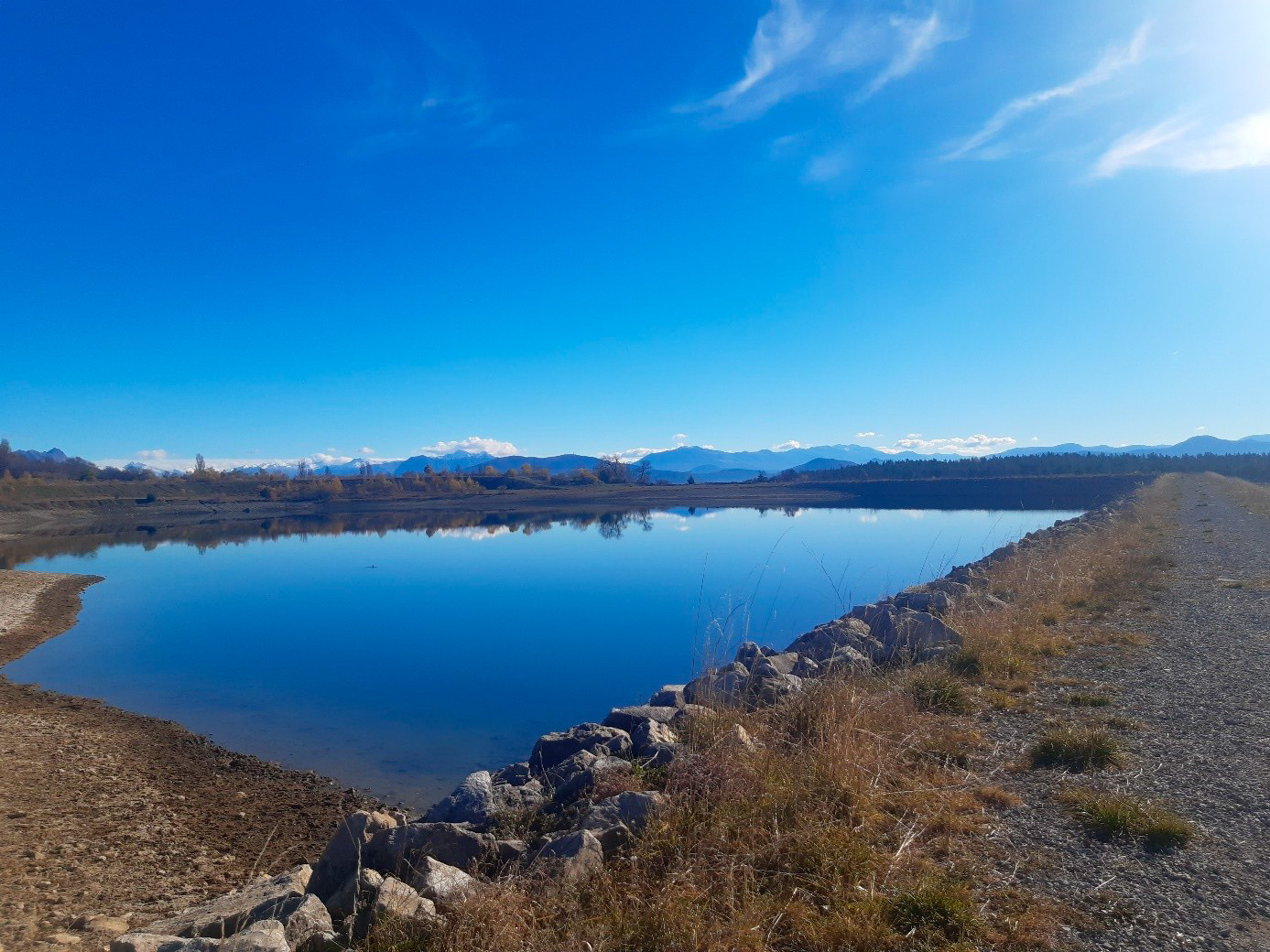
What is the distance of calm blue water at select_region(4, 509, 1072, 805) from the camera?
9594 mm

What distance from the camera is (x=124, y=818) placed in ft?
21.8

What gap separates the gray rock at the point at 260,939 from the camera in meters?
2.70

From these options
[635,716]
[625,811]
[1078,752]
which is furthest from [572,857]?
[1078,752]

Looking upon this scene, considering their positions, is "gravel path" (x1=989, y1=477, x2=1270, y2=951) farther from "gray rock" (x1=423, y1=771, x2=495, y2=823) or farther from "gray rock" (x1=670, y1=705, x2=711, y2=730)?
"gray rock" (x1=423, y1=771, x2=495, y2=823)

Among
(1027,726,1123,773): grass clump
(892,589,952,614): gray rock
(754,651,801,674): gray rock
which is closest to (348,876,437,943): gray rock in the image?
(1027,726,1123,773): grass clump

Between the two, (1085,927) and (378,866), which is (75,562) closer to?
(378,866)

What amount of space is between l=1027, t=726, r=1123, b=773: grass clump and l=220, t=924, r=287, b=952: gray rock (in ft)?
13.0

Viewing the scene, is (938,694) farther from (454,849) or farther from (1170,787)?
(454,849)

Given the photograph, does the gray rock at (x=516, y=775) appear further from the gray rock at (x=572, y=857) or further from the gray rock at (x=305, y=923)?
the gray rock at (x=305, y=923)

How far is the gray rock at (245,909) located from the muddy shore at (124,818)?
0.49 ft

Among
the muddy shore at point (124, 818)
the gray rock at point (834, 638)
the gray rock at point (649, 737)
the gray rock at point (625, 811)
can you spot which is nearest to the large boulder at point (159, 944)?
the muddy shore at point (124, 818)

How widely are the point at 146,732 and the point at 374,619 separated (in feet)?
26.5

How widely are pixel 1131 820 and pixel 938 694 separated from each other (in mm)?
2165

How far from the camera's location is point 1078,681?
20.0 ft
